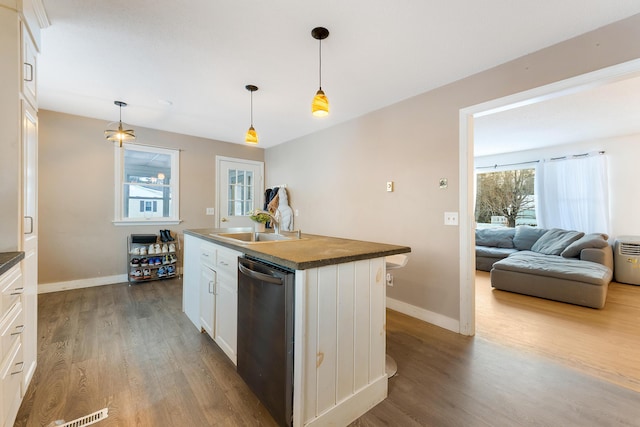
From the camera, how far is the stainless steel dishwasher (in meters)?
1.31

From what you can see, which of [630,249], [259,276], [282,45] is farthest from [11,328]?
[630,249]

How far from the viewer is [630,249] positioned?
4031 millimetres

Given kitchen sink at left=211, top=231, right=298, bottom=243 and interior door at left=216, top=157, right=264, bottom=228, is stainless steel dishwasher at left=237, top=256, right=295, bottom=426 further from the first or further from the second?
interior door at left=216, top=157, right=264, bottom=228

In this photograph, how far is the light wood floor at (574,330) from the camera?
1986 mm

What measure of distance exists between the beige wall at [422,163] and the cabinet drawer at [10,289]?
2988 mm

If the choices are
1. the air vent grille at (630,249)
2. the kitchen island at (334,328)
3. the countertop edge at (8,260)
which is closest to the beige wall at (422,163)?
the kitchen island at (334,328)

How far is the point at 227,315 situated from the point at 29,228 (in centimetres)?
135

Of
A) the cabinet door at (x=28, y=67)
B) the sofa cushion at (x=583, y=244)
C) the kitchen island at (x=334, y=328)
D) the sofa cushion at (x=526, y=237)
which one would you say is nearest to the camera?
the kitchen island at (x=334, y=328)

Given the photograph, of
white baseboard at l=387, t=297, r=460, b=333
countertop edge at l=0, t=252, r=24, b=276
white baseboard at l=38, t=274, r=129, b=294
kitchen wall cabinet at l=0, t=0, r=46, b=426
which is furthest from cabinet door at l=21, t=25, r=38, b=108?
white baseboard at l=387, t=297, r=460, b=333

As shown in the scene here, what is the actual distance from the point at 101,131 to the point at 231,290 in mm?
3675

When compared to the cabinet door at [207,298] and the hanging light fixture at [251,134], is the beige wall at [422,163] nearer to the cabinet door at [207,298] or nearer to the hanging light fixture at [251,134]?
the hanging light fixture at [251,134]

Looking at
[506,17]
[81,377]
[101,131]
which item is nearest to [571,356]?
[506,17]

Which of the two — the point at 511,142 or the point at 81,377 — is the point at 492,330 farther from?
the point at 511,142

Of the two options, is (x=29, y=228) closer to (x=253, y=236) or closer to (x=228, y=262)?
(x=228, y=262)
